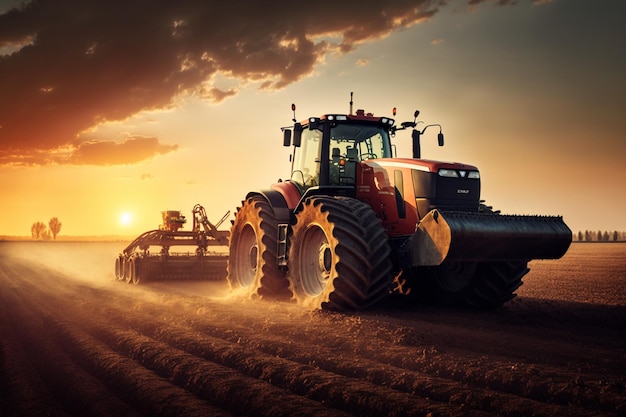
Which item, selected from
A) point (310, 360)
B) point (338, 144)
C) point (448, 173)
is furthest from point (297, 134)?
point (310, 360)

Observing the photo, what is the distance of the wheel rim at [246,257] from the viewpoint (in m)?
12.8

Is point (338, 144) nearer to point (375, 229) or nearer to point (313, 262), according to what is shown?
point (313, 262)

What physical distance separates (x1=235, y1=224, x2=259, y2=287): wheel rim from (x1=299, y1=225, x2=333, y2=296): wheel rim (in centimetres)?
269

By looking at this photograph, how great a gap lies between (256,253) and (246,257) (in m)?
0.42

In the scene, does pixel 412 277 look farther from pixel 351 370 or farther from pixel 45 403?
pixel 45 403

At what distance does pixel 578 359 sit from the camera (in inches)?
244

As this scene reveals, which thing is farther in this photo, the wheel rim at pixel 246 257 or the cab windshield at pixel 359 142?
the wheel rim at pixel 246 257

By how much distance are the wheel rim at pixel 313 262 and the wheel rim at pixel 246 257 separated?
8.81ft

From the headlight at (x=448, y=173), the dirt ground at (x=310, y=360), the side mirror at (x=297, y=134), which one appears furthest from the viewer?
the side mirror at (x=297, y=134)

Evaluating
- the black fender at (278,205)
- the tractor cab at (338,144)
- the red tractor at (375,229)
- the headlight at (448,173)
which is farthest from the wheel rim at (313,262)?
the headlight at (448,173)

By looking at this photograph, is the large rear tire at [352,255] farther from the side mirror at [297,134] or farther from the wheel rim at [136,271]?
the wheel rim at [136,271]

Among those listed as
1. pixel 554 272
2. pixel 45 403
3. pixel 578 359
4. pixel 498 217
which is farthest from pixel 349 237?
pixel 554 272

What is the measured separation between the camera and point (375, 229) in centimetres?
878

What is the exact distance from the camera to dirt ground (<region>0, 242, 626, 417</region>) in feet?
15.9
